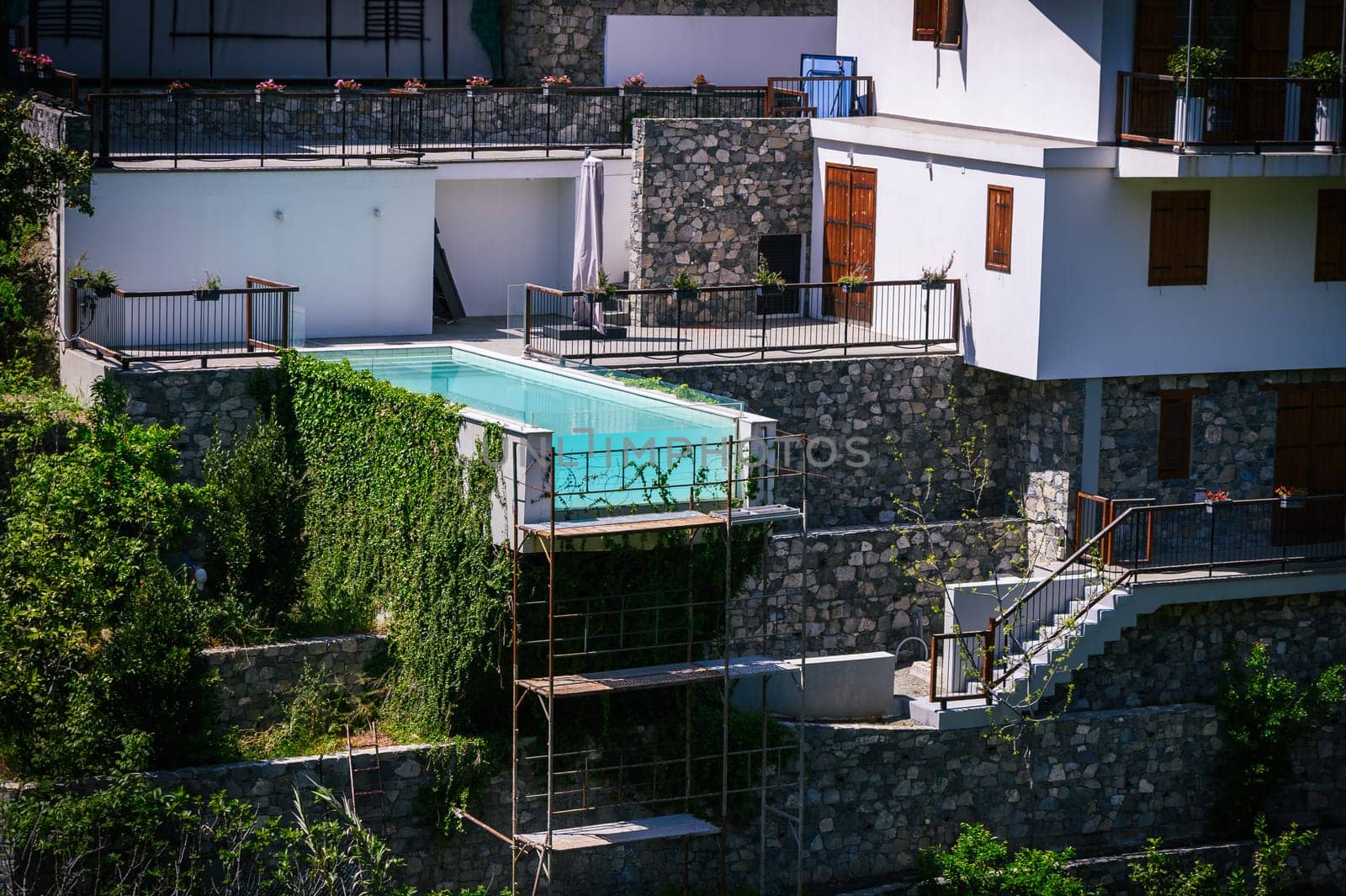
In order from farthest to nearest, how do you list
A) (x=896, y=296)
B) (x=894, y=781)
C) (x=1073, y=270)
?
(x=896, y=296)
(x=1073, y=270)
(x=894, y=781)

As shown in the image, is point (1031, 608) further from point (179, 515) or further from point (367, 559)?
point (179, 515)

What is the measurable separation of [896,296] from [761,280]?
1894 millimetres

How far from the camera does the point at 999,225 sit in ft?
97.7

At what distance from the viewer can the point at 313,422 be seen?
28234 mm

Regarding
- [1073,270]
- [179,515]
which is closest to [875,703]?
[1073,270]

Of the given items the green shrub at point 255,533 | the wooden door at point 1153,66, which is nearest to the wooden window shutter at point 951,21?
the wooden door at point 1153,66

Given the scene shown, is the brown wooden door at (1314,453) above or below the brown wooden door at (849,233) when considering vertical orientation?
below

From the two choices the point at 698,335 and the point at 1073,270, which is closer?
the point at 1073,270

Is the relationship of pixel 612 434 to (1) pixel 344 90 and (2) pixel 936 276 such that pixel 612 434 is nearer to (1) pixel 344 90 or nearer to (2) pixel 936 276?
(2) pixel 936 276

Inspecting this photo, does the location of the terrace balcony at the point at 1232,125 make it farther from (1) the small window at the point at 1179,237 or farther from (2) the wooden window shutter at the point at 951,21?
(2) the wooden window shutter at the point at 951,21

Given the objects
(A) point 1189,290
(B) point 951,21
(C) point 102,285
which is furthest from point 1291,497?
(C) point 102,285

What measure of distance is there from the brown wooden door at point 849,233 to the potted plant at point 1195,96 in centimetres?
504

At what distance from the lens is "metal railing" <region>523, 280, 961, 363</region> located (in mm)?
30031

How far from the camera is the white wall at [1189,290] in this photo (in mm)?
29156
